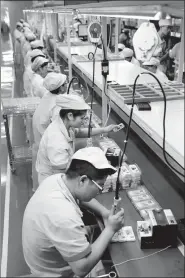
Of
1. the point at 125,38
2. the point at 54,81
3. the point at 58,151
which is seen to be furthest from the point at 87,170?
the point at 125,38

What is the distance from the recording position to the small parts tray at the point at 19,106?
13.2ft

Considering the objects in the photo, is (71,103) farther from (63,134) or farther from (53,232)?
(53,232)

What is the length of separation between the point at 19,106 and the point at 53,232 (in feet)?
9.63

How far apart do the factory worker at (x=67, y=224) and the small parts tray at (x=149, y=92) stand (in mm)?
514

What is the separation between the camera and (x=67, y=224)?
4.93ft

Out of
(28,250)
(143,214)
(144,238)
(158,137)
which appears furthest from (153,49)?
(28,250)

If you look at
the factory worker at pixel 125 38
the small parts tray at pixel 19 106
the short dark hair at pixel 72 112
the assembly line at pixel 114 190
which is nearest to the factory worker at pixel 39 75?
the small parts tray at pixel 19 106

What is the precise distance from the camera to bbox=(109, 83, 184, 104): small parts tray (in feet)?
6.46

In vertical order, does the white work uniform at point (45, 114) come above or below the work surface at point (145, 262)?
above

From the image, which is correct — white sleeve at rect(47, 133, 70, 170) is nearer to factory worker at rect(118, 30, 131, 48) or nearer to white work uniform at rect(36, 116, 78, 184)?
white work uniform at rect(36, 116, 78, 184)

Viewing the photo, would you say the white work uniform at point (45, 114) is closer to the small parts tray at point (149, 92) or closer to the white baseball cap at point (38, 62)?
the small parts tray at point (149, 92)

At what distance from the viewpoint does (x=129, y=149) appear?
9.37 feet

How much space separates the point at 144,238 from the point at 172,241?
16 cm

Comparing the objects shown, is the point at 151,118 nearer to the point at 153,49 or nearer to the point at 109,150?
the point at 153,49
